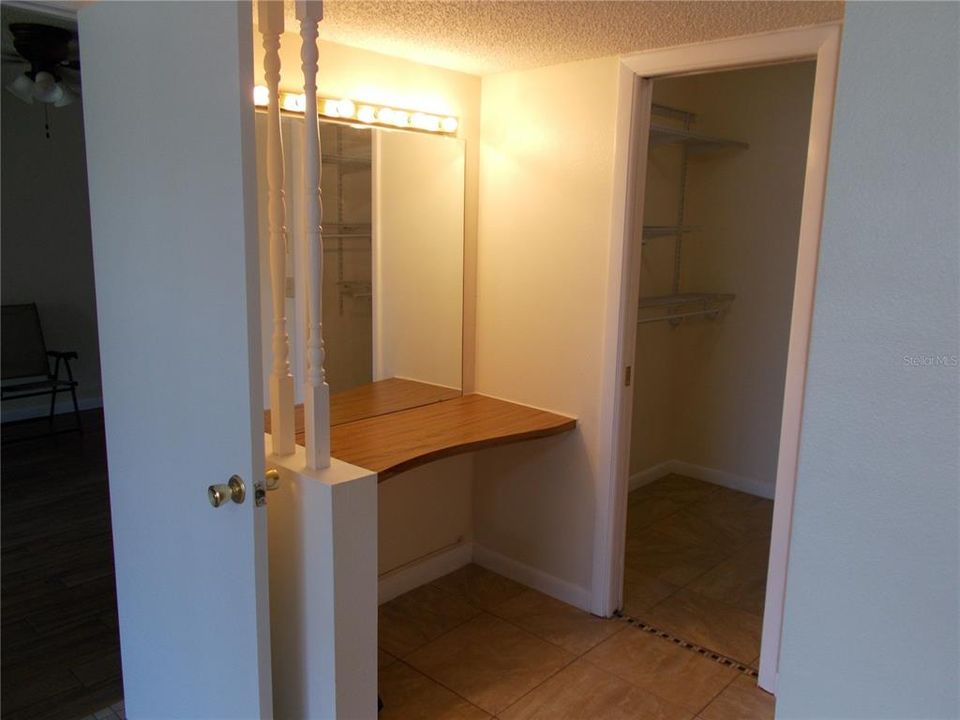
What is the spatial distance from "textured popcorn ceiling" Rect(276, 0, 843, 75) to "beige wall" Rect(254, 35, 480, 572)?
75 millimetres

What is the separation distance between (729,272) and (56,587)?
350cm

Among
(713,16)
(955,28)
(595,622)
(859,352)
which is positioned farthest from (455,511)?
(955,28)

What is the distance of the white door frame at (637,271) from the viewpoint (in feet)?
6.86

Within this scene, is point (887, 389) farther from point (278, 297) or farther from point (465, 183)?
point (465, 183)

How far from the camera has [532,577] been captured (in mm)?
3008

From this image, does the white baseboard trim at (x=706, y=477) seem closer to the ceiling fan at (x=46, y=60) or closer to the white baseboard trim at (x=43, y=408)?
the ceiling fan at (x=46, y=60)

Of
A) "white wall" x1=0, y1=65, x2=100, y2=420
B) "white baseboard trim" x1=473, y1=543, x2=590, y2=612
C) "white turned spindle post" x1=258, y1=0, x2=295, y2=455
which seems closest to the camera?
"white turned spindle post" x1=258, y1=0, x2=295, y2=455

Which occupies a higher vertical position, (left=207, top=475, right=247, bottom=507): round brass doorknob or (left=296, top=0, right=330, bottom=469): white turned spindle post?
(left=296, top=0, right=330, bottom=469): white turned spindle post

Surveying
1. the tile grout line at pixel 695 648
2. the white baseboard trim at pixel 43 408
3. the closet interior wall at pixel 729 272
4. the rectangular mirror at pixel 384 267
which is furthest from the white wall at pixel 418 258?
the white baseboard trim at pixel 43 408

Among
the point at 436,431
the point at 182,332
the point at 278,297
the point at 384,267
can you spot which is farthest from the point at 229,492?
the point at 384,267

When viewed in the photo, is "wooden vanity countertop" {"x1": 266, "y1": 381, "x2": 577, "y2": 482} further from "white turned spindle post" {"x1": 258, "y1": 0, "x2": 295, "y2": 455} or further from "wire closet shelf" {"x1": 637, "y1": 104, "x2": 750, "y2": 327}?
"wire closet shelf" {"x1": 637, "y1": 104, "x2": 750, "y2": 327}

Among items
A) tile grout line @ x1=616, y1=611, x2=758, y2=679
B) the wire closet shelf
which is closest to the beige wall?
tile grout line @ x1=616, y1=611, x2=758, y2=679

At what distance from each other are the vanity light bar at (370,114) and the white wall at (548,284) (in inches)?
8.8

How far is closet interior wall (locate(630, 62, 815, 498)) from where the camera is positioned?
3.79 metres
